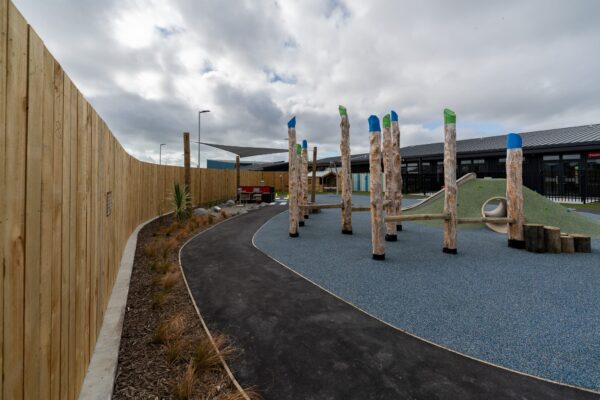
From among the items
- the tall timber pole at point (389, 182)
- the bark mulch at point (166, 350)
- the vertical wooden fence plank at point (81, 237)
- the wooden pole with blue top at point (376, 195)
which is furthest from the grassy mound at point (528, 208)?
the vertical wooden fence plank at point (81, 237)

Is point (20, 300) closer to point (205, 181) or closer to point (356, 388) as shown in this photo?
point (356, 388)

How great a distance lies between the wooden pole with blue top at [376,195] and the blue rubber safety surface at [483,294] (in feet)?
1.15

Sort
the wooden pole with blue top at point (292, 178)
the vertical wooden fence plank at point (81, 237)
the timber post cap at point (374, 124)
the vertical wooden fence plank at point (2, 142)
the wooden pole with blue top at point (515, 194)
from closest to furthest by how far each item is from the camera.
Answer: the vertical wooden fence plank at point (2, 142), the vertical wooden fence plank at point (81, 237), the timber post cap at point (374, 124), the wooden pole with blue top at point (515, 194), the wooden pole with blue top at point (292, 178)

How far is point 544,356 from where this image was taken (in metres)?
2.55

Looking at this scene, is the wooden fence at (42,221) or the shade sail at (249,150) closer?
the wooden fence at (42,221)

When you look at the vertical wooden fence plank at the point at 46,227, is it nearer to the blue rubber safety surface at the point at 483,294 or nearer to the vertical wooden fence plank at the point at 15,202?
the vertical wooden fence plank at the point at 15,202

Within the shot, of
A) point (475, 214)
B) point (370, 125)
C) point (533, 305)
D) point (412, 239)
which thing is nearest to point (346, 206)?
point (412, 239)

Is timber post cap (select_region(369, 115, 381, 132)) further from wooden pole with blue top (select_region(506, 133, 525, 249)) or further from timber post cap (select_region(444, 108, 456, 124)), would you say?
wooden pole with blue top (select_region(506, 133, 525, 249))

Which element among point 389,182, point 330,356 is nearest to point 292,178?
point 389,182

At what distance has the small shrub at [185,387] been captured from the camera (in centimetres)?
205

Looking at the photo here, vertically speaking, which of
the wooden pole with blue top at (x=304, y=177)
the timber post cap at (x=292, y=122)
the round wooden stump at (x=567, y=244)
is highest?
the timber post cap at (x=292, y=122)

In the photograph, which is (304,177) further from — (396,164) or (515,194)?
(515,194)

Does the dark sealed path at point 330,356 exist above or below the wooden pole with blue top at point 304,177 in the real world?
below

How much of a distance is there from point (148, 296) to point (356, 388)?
3.15 meters
